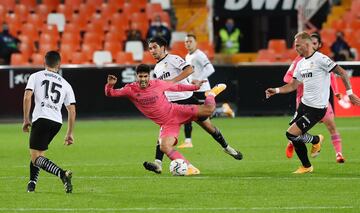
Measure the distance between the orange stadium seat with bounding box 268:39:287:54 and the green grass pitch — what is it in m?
8.43

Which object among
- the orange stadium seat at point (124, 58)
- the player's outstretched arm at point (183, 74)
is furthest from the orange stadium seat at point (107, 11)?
the player's outstretched arm at point (183, 74)

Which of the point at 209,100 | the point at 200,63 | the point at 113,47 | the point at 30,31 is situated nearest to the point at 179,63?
the point at 209,100

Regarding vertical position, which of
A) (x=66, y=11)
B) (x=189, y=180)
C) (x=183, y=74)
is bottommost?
(x=66, y=11)

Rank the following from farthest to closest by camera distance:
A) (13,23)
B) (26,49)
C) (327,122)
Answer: (13,23), (26,49), (327,122)

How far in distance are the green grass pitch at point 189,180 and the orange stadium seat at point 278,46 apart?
843 cm

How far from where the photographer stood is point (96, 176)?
574 inches

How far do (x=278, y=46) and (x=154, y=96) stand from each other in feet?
55.4

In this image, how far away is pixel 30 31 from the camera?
32469 mm

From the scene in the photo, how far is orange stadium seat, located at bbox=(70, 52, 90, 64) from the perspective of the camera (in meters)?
30.7

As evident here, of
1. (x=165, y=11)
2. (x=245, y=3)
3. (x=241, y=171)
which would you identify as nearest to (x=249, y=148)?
(x=241, y=171)

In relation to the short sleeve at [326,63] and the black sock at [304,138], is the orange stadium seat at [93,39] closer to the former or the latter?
the black sock at [304,138]

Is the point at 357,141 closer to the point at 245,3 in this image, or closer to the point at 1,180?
the point at 1,180

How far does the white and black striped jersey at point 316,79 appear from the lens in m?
15.0

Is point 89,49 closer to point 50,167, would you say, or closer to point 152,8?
point 152,8
